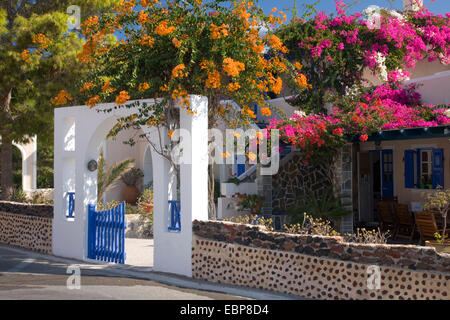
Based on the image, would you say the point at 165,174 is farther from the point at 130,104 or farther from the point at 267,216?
the point at 267,216

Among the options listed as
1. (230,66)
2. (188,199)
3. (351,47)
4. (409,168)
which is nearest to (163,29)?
(230,66)

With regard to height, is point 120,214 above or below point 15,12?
below

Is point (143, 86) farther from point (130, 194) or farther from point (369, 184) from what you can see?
point (130, 194)

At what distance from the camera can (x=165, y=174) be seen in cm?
960

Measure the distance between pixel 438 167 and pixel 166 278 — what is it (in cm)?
801

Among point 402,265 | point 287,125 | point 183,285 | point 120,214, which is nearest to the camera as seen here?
point 402,265

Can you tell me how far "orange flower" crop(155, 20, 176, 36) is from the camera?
8.76 metres

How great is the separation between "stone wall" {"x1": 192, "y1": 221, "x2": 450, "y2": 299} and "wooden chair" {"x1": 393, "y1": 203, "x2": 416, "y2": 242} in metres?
5.25

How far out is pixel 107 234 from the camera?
10.6 meters

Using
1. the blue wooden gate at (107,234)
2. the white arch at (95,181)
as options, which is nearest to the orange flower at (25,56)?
the white arch at (95,181)

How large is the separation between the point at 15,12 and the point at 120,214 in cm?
921

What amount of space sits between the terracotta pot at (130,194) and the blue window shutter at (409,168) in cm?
1160

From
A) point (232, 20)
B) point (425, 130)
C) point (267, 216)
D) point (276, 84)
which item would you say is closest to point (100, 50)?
point (232, 20)

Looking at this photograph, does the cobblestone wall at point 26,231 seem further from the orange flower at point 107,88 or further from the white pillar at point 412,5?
the white pillar at point 412,5
